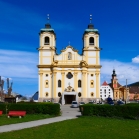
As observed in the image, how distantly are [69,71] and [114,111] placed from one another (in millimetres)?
46551

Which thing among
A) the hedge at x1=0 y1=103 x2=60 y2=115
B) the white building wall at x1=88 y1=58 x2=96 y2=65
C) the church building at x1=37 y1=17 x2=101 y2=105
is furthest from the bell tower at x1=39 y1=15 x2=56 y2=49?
the hedge at x1=0 y1=103 x2=60 y2=115

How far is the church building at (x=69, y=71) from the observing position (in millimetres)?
68938

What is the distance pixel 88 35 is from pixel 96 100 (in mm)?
18863

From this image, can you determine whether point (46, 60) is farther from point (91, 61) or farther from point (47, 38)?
point (91, 61)

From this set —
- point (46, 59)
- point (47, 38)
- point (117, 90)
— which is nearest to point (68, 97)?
point (46, 59)

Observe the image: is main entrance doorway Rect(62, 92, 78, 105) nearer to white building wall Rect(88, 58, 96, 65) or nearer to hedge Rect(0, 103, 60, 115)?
white building wall Rect(88, 58, 96, 65)

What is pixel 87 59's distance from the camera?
70.6 m

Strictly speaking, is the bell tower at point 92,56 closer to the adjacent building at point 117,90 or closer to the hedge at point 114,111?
the hedge at point 114,111

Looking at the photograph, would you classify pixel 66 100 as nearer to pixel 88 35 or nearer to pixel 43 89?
pixel 43 89

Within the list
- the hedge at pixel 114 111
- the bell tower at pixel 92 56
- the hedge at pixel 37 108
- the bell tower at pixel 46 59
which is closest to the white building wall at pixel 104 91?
the bell tower at pixel 92 56

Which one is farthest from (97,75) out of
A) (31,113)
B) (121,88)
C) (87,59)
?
(121,88)

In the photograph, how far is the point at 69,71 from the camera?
6981 centimetres

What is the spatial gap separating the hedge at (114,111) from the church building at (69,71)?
43.1 m

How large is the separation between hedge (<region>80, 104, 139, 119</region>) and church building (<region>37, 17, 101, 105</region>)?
43149 mm
